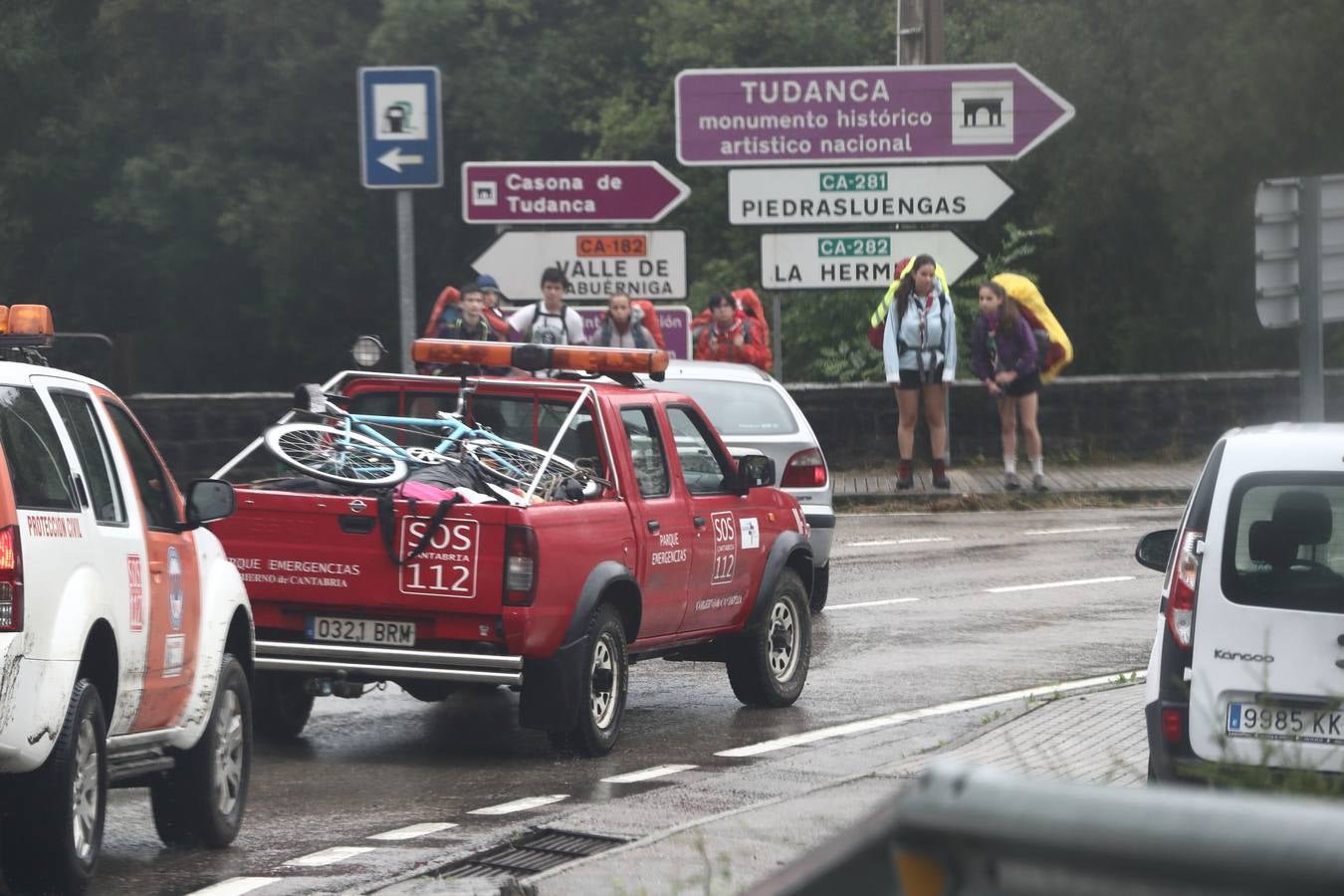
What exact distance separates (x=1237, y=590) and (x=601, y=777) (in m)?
3.05

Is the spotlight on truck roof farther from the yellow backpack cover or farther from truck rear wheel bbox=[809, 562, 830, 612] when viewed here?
the yellow backpack cover

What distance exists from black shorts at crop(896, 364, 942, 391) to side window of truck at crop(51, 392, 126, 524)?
15224 mm

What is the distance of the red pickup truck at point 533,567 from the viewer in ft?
30.2

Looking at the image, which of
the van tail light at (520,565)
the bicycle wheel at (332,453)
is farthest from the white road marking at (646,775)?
the bicycle wheel at (332,453)

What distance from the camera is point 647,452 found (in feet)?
34.7

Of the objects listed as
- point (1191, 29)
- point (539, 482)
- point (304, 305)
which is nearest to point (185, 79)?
point (304, 305)

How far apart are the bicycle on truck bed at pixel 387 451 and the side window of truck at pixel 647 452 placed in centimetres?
47

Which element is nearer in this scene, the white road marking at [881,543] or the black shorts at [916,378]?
the white road marking at [881,543]

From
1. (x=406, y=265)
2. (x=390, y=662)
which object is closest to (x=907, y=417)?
(x=406, y=265)

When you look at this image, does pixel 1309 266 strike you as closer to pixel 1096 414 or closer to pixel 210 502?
pixel 210 502

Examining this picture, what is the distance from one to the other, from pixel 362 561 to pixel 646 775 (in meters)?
1.42

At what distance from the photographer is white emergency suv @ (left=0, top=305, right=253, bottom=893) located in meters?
6.39

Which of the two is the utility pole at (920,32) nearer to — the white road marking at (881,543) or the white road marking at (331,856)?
the white road marking at (881,543)

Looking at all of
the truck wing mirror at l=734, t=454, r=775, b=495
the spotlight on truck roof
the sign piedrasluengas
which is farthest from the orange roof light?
the sign piedrasluengas
